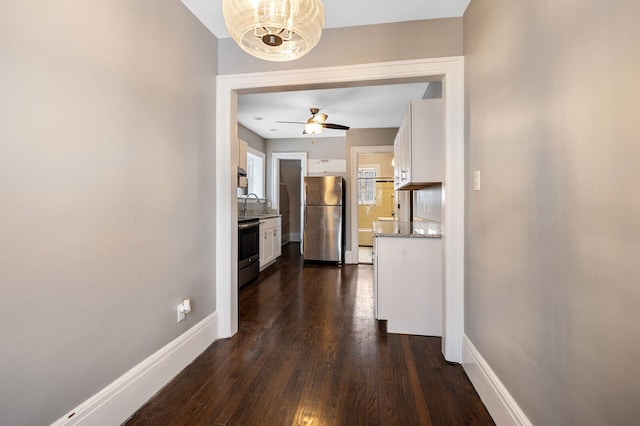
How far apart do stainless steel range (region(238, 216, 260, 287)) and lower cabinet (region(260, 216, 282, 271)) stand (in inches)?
11.2

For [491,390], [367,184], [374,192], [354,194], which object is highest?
[367,184]

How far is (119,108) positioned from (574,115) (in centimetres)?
189

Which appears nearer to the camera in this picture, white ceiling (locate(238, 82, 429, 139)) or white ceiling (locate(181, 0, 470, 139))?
white ceiling (locate(181, 0, 470, 139))

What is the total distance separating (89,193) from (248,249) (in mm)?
2673

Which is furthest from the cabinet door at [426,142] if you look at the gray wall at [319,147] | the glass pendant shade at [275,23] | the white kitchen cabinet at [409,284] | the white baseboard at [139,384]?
the gray wall at [319,147]

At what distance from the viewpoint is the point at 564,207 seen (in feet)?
3.04

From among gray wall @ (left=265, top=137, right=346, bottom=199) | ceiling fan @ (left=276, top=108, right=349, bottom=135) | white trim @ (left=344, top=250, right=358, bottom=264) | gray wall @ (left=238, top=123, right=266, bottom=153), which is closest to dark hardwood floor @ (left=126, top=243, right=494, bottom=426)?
white trim @ (left=344, top=250, right=358, bottom=264)

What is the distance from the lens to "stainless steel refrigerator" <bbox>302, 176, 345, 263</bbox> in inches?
204

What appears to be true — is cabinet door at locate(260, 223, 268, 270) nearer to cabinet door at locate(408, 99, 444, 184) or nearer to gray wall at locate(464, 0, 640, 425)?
cabinet door at locate(408, 99, 444, 184)

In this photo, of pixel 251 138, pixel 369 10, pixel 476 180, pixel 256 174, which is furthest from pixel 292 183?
pixel 476 180

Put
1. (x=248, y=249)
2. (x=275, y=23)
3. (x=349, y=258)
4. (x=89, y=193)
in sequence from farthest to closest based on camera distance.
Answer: (x=349, y=258) → (x=248, y=249) → (x=89, y=193) → (x=275, y=23)

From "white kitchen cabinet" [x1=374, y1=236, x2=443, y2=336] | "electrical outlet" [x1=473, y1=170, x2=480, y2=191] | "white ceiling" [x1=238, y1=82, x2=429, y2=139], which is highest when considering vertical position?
"white ceiling" [x1=238, y1=82, x2=429, y2=139]

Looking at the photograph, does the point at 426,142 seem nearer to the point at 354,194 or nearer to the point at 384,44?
the point at 384,44

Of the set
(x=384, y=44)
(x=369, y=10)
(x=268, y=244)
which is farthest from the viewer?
(x=268, y=244)
